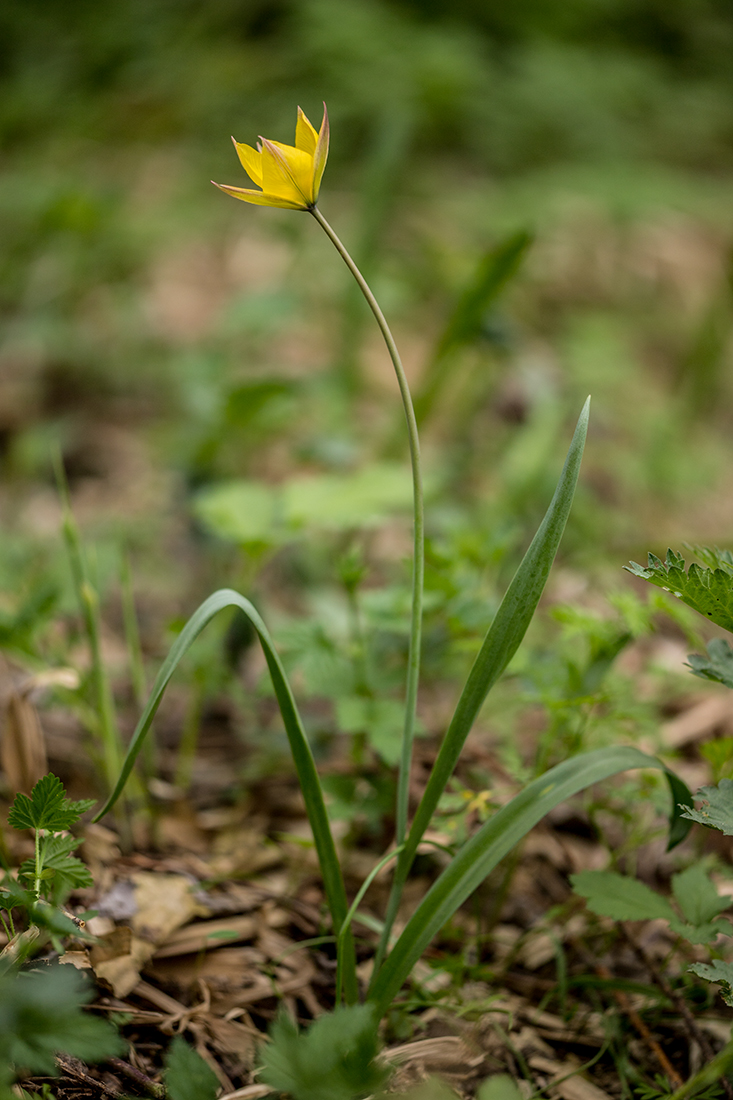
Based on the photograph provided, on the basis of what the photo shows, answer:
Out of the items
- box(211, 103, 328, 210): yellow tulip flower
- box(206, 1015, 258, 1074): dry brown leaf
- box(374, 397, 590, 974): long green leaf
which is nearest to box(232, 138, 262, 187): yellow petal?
box(211, 103, 328, 210): yellow tulip flower

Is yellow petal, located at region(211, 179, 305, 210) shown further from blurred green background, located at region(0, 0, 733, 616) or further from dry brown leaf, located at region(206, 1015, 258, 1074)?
dry brown leaf, located at region(206, 1015, 258, 1074)

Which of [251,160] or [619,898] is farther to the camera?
[619,898]

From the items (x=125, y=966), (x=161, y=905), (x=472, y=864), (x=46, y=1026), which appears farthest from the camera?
(x=161, y=905)

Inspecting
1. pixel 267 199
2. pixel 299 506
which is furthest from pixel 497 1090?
pixel 299 506

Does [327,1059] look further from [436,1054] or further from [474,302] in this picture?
[474,302]

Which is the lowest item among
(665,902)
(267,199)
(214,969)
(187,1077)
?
(214,969)

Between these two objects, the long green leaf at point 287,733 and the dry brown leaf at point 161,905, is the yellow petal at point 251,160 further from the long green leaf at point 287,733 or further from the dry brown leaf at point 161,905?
the dry brown leaf at point 161,905

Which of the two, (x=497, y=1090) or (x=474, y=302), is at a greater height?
(x=474, y=302)

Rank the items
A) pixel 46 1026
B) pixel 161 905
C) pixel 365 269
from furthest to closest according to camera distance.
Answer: pixel 365 269 < pixel 161 905 < pixel 46 1026
